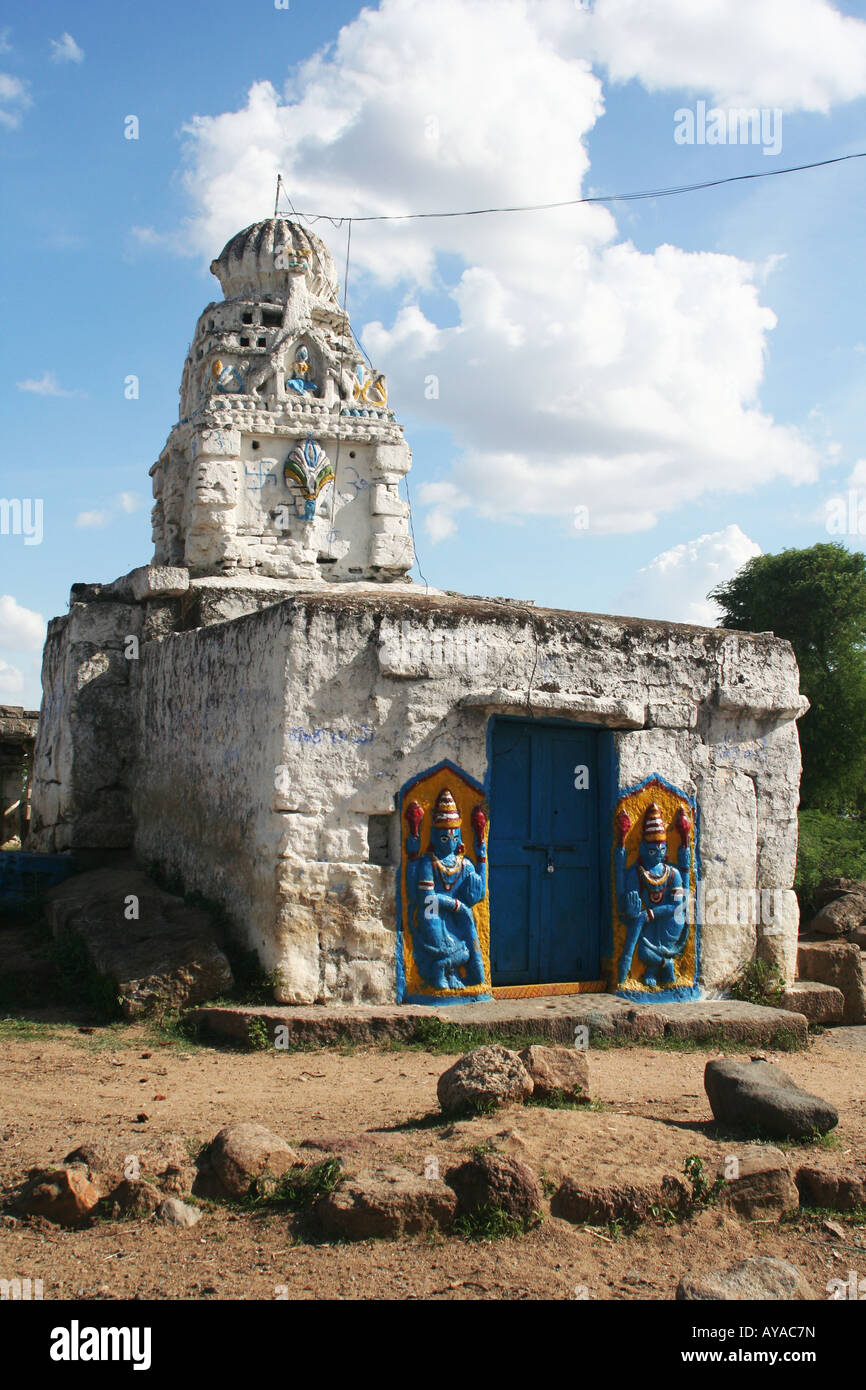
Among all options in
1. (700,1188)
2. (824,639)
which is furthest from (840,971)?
(824,639)

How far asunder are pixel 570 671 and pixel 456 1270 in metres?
4.32

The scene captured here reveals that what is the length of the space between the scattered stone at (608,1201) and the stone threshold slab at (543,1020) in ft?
7.92

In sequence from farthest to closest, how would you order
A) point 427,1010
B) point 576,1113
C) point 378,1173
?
point 427,1010 → point 576,1113 → point 378,1173

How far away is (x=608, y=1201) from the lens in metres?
3.78

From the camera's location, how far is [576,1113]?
455 cm

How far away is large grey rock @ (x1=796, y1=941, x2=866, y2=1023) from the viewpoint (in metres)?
7.96

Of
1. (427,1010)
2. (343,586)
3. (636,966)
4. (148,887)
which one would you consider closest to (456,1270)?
(427,1010)

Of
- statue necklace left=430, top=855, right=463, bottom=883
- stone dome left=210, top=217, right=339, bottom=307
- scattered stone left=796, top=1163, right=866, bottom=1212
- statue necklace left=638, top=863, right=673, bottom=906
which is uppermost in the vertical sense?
stone dome left=210, top=217, right=339, bottom=307

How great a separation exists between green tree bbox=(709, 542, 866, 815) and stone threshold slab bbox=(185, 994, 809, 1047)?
15.3 metres

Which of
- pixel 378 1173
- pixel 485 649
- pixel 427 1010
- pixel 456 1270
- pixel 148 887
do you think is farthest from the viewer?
pixel 148 887

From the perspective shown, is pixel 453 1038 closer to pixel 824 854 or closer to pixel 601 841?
pixel 601 841

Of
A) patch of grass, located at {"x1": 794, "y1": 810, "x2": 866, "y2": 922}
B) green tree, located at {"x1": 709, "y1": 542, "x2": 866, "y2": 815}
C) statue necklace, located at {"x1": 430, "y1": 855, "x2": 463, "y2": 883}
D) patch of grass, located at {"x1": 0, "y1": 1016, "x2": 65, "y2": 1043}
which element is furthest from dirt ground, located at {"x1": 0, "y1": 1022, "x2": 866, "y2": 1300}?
green tree, located at {"x1": 709, "y1": 542, "x2": 866, "y2": 815}

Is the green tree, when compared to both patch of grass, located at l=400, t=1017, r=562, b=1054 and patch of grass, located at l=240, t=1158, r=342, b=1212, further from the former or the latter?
patch of grass, located at l=240, t=1158, r=342, b=1212
